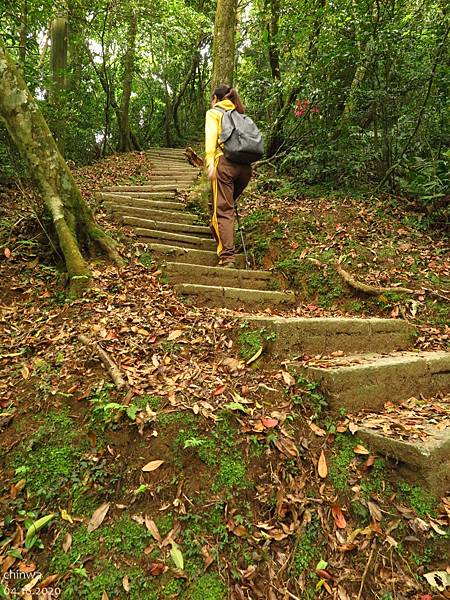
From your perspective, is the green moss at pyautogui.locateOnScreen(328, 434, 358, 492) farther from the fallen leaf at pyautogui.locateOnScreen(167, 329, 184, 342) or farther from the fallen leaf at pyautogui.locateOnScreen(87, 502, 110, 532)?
the fallen leaf at pyautogui.locateOnScreen(167, 329, 184, 342)

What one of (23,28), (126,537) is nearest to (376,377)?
(126,537)

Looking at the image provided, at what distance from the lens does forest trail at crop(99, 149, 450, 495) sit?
2.38 m

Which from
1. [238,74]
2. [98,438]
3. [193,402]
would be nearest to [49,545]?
[98,438]

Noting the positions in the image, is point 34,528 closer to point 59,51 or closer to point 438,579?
point 438,579

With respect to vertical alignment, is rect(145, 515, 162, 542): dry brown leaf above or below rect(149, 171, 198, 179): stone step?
below

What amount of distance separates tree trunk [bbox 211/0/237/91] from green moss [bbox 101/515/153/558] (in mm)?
6587

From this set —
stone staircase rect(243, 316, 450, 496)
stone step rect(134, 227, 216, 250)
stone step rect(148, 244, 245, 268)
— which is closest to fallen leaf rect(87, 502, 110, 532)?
stone staircase rect(243, 316, 450, 496)

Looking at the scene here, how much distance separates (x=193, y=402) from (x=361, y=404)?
1.24 m

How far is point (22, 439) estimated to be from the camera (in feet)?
8.14

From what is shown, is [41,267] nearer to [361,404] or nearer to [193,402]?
[193,402]

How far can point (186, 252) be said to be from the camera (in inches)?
203

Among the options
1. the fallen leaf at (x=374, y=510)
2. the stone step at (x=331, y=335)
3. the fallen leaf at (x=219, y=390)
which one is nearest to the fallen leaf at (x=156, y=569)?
the fallen leaf at (x=219, y=390)

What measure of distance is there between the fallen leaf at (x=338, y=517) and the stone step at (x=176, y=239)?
163 inches

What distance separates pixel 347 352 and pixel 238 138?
2929mm
